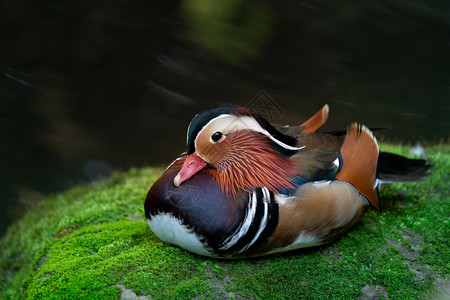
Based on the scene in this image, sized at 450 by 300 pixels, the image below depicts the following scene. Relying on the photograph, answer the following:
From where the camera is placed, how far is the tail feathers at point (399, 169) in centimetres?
232

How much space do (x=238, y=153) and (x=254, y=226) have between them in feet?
1.19

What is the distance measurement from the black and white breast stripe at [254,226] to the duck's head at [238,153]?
0.26ft

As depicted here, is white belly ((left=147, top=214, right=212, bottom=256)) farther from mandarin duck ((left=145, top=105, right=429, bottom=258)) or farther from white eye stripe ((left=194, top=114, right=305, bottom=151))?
white eye stripe ((left=194, top=114, right=305, bottom=151))

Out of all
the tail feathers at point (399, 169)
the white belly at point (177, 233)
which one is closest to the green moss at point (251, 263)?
the white belly at point (177, 233)

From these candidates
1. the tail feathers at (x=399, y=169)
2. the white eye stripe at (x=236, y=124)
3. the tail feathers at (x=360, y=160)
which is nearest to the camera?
the white eye stripe at (x=236, y=124)

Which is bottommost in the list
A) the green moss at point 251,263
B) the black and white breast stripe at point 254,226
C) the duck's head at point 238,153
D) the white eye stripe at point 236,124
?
the green moss at point 251,263

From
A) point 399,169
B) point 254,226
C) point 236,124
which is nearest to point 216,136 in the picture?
point 236,124

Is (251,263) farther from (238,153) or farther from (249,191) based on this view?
(238,153)

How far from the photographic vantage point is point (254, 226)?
1822 mm

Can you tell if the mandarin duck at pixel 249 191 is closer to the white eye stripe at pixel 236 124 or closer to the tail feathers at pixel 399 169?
the white eye stripe at pixel 236 124

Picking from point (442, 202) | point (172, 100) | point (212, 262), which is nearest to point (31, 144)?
point (212, 262)

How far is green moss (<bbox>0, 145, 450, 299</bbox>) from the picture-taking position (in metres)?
1.83

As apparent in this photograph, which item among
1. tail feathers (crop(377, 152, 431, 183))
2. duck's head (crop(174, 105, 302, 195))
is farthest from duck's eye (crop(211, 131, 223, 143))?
tail feathers (crop(377, 152, 431, 183))

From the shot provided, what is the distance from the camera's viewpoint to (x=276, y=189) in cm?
191
